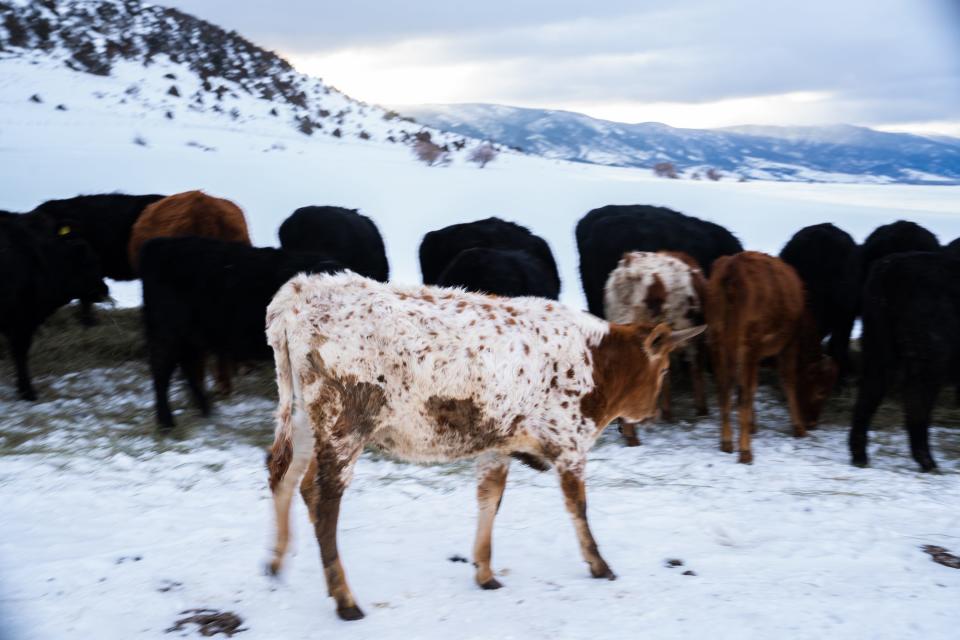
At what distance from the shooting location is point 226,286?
6855 mm

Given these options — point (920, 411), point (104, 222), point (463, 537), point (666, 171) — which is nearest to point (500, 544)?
point (463, 537)

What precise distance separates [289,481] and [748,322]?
4.02 m

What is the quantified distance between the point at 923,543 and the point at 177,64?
108 feet

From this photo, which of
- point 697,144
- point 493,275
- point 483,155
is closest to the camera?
point 493,275

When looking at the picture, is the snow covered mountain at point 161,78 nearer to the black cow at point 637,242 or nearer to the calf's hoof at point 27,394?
the calf's hoof at point 27,394

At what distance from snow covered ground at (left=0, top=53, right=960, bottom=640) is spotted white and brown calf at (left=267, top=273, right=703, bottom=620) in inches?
12.9

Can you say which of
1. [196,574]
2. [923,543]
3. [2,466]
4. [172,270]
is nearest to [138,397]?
[172,270]

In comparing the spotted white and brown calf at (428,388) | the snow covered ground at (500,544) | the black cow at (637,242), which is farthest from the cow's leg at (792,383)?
the spotted white and brown calf at (428,388)

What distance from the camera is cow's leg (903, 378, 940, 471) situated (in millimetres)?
6094

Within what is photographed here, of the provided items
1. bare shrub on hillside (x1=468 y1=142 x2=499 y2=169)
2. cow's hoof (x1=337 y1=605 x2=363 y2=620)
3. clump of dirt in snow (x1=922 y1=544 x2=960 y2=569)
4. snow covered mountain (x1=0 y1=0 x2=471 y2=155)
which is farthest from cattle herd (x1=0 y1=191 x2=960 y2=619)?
bare shrub on hillside (x1=468 y1=142 x2=499 y2=169)

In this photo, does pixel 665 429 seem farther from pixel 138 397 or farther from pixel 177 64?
pixel 177 64

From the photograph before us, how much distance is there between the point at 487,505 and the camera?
4270mm

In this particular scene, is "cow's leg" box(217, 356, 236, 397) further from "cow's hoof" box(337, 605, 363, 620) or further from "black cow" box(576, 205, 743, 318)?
"cow's hoof" box(337, 605, 363, 620)

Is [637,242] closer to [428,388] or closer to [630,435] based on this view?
[630,435]
